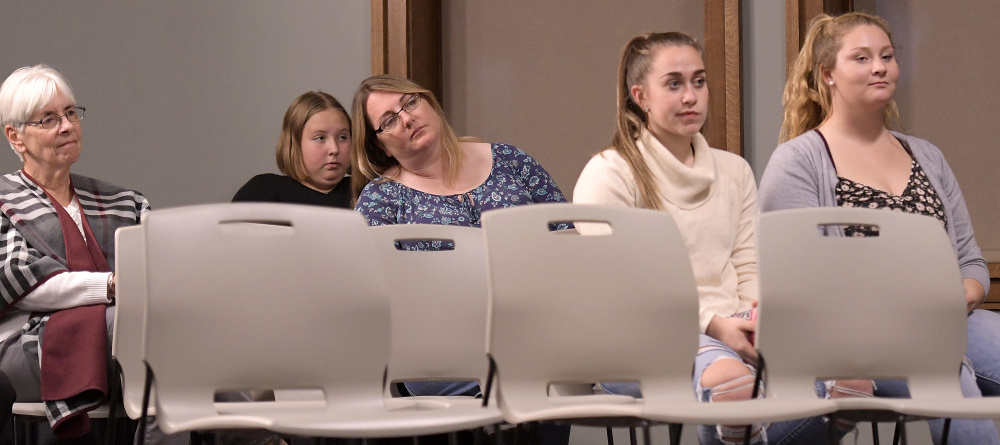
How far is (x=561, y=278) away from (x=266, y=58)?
2.63 m

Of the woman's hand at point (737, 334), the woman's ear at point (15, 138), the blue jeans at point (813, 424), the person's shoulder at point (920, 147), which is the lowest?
the blue jeans at point (813, 424)

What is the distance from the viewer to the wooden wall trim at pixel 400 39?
3.95 meters

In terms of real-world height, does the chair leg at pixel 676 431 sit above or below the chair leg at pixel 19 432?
above

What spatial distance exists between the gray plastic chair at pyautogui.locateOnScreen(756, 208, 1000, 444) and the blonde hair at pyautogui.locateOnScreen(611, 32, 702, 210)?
1.56ft

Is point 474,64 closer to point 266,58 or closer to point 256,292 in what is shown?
point 266,58

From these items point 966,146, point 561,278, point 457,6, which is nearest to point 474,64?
point 457,6

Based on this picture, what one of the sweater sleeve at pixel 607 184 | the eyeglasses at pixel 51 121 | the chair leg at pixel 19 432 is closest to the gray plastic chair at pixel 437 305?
the sweater sleeve at pixel 607 184

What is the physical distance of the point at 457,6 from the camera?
4.12 meters

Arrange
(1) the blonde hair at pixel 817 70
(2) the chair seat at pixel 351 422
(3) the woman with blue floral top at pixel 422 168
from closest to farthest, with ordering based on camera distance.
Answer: (2) the chair seat at pixel 351 422
(1) the blonde hair at pixel 817 70
(3) the woman with blue floral top at pixel 422 168

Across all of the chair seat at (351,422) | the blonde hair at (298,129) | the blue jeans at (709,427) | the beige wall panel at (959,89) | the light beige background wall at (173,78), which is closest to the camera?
the chair seat at (351,422)

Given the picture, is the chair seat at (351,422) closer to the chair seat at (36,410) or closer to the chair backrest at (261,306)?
the chair backrest at (261,306)

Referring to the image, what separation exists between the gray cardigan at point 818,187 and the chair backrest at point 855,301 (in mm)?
424

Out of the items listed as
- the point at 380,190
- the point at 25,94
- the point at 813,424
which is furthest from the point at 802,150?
the point at 25,94

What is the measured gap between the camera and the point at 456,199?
107 inches
